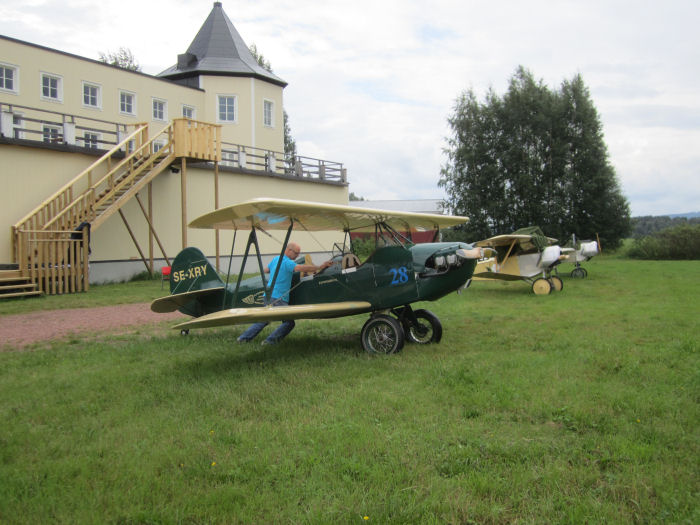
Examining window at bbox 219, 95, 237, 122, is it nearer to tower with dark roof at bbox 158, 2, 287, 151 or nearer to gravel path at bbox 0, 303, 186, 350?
tower with dark roof at bbox 158, 2, 287, 151

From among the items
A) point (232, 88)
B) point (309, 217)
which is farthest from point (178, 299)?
point (232, 88)

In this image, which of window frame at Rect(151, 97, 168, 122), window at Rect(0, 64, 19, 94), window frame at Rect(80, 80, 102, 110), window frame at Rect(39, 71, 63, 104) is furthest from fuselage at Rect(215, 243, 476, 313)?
window frame at Rect(151, 97, 168, 122)

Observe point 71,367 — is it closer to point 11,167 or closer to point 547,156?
point 11,167

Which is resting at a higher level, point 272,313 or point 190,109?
point 190,109

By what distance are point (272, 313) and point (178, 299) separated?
2363 mm

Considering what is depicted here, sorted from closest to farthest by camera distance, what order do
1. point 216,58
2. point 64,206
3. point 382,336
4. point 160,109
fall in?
point 382,336 → point 64,206 → point 160,109 → point 216,58

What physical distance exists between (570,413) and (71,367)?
6.17 meters

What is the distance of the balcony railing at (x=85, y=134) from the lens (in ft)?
56.8

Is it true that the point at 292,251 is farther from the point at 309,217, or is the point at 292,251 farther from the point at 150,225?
the point at 150,225

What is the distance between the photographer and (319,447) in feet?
13.9

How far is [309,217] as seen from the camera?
8.04 m

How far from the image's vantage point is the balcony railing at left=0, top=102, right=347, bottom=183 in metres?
17.3

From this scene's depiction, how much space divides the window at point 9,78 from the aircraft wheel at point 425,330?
21626 mm

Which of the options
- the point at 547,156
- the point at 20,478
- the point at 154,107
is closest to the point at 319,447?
the point at 20,478
